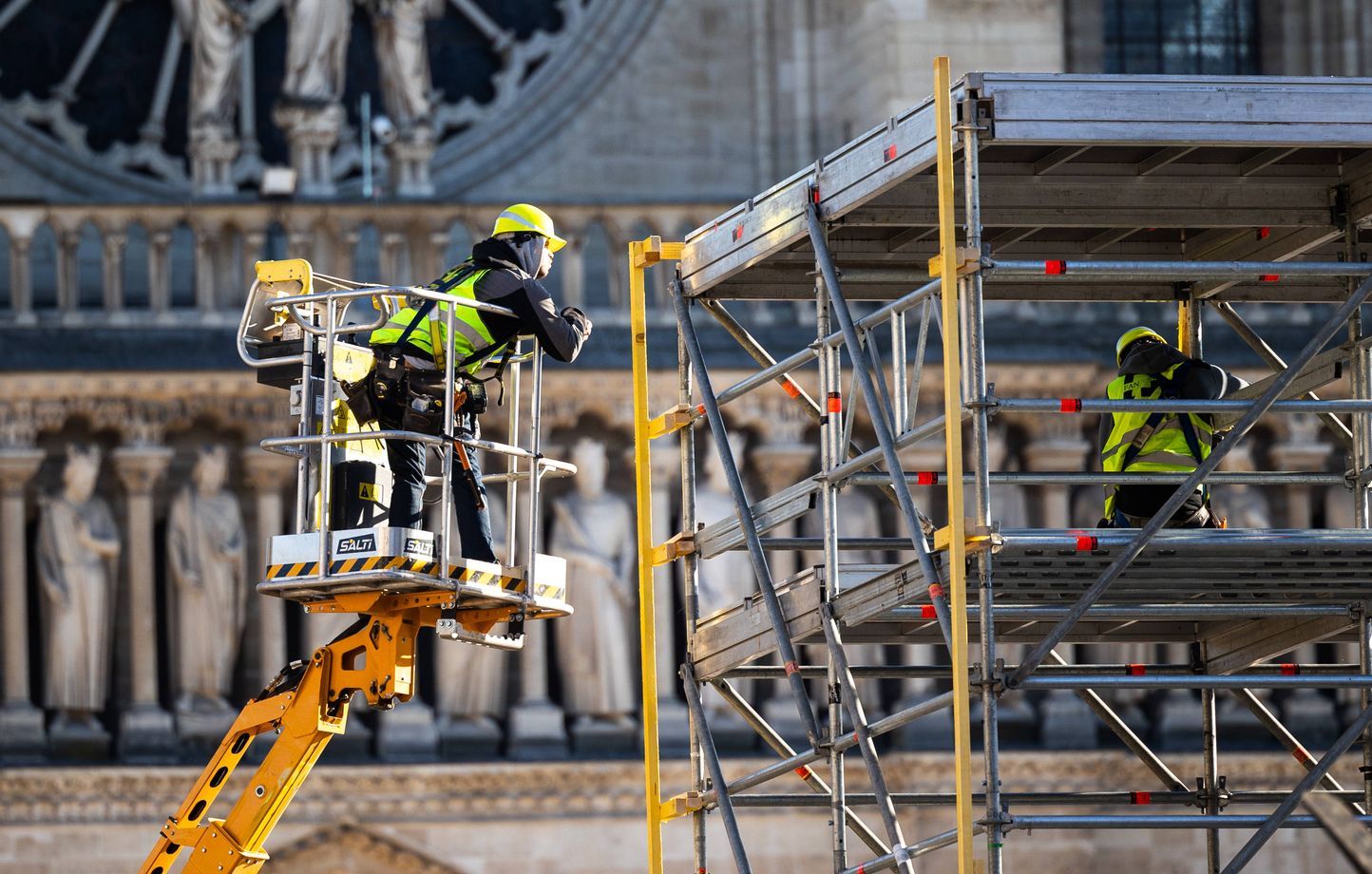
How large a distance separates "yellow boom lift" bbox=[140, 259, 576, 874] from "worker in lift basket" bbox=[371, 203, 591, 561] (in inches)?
4.3

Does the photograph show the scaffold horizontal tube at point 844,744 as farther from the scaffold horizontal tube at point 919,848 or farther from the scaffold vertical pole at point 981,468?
the scaffold horizontal tube at point 919,848

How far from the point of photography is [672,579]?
19703 millimetres

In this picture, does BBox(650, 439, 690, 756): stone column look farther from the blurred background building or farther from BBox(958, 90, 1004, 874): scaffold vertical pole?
BBox(958, 90, 1004, 874): scaffold vertical pole

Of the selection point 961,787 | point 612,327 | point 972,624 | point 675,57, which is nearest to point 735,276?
point 972,624

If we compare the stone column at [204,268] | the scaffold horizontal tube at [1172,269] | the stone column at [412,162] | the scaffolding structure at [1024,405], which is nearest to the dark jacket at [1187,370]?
the scaffolding structure at [1024,405]

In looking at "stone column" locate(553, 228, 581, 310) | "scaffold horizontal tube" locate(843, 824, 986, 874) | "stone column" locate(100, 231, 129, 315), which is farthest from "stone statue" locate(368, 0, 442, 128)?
"scaffold horizontal tube" locate(843, 824, 986, 874)

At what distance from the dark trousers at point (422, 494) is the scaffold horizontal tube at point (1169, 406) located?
204cm

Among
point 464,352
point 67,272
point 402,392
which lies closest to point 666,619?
point 67,272

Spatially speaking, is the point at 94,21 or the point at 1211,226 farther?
the point at 94,21

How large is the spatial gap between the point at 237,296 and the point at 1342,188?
942 cm

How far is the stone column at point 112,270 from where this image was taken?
63.4ft

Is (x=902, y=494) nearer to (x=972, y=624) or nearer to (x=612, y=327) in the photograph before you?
(x=972, y=624)

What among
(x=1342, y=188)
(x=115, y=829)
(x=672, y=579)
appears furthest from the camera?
(x=672, y=579)

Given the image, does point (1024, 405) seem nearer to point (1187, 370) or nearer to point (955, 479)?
point (955, 479)
